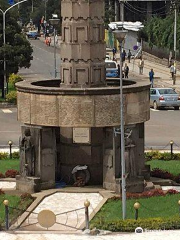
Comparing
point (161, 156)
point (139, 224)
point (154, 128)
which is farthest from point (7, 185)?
point (154, 128)

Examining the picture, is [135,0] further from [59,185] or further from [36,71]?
[59,185]

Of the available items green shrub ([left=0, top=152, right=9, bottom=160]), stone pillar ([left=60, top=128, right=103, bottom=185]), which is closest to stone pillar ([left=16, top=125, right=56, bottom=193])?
stone pillar ([left=60, top=128, right=103, bottom=185])

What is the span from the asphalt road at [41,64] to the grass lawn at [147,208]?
39.7 metres

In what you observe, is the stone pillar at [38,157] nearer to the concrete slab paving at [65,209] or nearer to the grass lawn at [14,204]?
the concrete slab paving at [65,209]

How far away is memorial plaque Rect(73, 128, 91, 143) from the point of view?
2981 cm

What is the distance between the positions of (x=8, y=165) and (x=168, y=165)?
571cm

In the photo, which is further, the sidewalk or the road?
the sidewalk

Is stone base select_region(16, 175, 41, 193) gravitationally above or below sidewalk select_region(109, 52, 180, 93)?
above

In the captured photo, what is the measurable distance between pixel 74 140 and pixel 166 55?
52.9m

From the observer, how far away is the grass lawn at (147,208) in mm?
25844

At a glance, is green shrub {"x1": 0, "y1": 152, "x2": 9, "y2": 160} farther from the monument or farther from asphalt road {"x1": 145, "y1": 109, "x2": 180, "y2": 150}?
the monument

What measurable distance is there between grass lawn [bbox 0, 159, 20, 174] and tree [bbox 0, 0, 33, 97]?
833 inches

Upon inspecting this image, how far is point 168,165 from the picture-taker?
3434 cm

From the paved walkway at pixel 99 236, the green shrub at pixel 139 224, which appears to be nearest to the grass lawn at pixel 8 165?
the paved walkway at pixel 99 236
